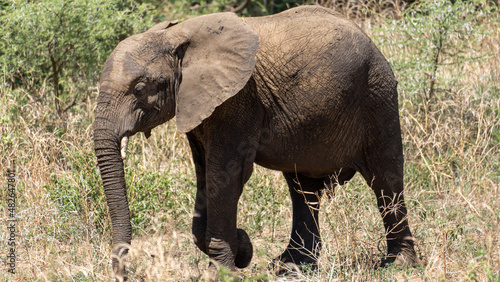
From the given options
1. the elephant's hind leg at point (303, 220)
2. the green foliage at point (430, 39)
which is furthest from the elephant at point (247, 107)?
the green foliage at point (430, 39)

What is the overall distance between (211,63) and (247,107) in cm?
38

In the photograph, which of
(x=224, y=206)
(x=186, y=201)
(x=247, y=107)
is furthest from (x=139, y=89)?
(x=186, y=201)

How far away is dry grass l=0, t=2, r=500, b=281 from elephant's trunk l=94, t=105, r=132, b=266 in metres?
0.65

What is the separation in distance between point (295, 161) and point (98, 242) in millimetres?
1888

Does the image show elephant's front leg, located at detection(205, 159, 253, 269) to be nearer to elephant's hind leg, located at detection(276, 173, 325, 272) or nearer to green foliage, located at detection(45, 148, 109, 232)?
elephant's hind leg, located at detection(276, 173, 325, 272)

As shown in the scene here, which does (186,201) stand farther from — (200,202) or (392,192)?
(392,192)

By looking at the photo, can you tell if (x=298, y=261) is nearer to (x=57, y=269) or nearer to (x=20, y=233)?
(x=57, y=269)

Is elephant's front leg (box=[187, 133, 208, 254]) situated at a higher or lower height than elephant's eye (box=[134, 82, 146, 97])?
lower

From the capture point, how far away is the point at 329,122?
503cm

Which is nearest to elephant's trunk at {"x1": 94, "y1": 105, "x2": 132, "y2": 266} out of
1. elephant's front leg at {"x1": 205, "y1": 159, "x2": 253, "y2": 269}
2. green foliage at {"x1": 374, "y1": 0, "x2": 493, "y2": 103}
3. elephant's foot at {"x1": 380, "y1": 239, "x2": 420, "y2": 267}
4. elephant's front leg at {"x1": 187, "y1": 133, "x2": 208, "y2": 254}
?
elephant's front leg at {"x1": 205, "y1": 159, "x2": 253, "y2": 269}

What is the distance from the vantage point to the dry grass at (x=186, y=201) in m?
5.22

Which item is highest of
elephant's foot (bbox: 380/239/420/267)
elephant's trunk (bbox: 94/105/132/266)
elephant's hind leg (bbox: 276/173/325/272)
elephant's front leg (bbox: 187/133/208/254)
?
elephant's trunk (bbox: 94/105/132/266)

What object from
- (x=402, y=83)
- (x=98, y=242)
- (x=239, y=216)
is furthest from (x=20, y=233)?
(x=402, y=83)

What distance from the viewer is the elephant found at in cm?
444
